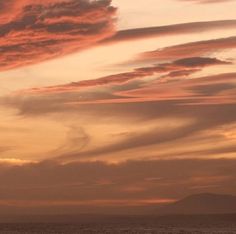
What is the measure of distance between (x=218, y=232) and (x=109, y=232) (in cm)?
1345

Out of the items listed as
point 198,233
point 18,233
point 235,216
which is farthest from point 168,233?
point 235,216

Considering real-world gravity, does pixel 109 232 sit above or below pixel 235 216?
below

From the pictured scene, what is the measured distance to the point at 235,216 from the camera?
180000 mm

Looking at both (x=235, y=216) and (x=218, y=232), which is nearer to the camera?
(x=218, y=232)

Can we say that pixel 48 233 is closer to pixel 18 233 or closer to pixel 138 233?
pixel 18 233

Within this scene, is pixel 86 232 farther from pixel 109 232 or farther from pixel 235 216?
pixel 235 216

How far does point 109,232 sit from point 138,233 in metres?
4.64

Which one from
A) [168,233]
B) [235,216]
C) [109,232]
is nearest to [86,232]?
[109,232]

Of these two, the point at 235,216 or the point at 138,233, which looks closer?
the point at 138,233

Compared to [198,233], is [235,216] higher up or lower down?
higher up

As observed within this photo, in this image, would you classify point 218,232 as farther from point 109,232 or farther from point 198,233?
point 109,232

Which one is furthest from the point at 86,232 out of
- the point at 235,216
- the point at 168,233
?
the point at 235,216

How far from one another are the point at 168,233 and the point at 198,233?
3554mm

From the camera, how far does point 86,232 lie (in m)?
96.0
